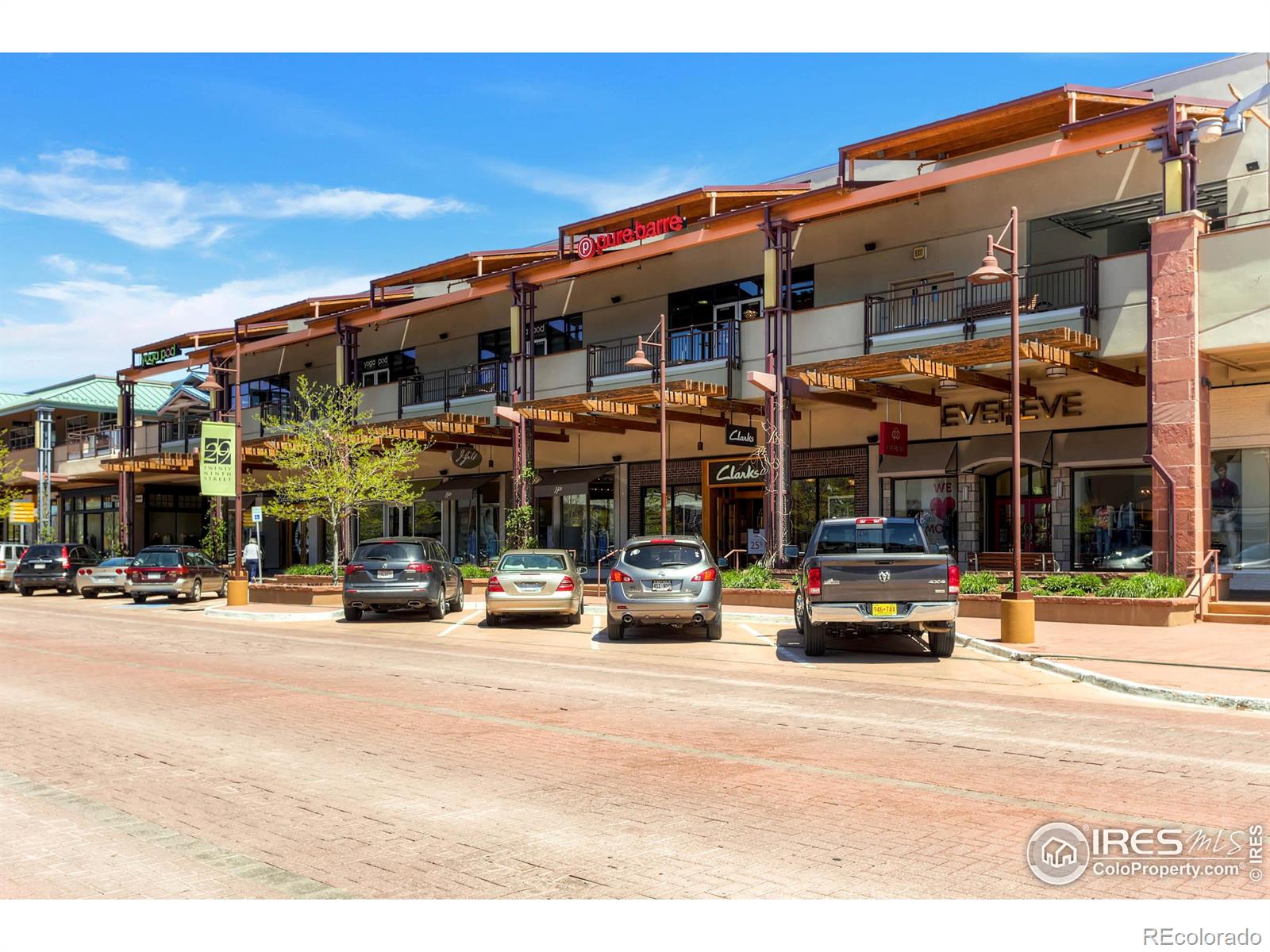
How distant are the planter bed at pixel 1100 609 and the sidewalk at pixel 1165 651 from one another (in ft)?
0.66

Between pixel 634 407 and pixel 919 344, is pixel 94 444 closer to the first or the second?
pixel 634 407

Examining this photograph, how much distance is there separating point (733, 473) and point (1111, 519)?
10.4m

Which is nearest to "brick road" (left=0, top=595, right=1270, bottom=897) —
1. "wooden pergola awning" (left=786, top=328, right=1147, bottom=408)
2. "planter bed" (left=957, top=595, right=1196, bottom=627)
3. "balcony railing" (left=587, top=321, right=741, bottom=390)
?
"planter bed" (left=957, top=595, right=1196, bottom=627)

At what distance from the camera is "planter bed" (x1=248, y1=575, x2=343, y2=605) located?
28500 mm

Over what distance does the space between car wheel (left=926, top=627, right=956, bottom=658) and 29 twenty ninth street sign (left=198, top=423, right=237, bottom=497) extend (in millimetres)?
20668

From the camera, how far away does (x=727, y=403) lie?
2859 centimetres

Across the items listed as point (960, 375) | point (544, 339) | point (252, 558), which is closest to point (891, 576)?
point (960, 375)

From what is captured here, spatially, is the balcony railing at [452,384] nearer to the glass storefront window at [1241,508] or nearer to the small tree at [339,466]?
the small tree at [339,466]

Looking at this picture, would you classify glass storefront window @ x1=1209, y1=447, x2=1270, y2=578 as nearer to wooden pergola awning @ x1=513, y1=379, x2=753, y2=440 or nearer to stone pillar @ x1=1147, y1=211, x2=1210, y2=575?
stone pillar @ x1=1147, y1=211, x2=1210, y2=575

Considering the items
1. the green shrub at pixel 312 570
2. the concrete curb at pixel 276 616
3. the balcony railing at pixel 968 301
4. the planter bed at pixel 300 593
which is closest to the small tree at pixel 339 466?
the green shrub at pixel 312 570

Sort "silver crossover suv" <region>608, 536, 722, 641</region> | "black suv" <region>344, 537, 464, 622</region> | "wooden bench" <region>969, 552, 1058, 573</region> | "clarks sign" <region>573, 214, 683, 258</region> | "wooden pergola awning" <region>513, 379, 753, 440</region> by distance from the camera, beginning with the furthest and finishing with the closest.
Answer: "clarks sign" <region>573, 214, 683, 258</region>, "wooden pergola awning" <region>513, 379, 753, 440</region>, "wooden bench" <region>969, 552, 1058, 573</region>, "black suv" <region>344, 537, 464, 622</region>, "silver crossover suv" <region>608, 536, 722, 641</region>

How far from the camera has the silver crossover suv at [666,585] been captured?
17250 millimetres
